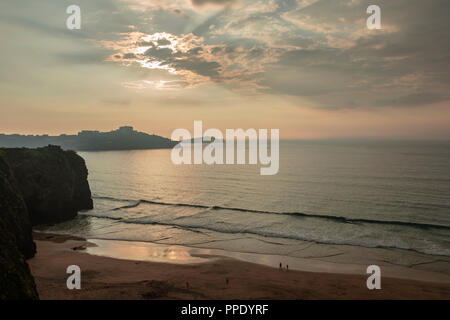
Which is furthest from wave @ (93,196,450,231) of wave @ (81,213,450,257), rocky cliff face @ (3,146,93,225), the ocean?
rocky cliff face @ (3,146,93,225)

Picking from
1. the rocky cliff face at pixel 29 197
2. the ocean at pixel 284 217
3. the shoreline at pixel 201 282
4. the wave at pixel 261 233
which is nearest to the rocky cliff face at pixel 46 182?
the rocky cliff face at pixel 29 197

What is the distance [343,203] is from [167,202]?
33330 millimetres

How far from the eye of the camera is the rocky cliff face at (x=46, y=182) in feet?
119

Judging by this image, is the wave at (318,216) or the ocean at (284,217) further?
the wave at (318,216)

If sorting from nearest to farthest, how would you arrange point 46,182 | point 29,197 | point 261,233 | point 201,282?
1. point 201,282
2. point 261,233
3. point 29,197
4. point 46,182

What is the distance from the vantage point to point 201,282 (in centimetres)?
2036

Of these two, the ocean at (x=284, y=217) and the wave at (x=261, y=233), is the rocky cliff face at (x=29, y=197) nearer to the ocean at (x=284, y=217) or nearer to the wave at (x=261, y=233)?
the ocean at (x=284, y=217)

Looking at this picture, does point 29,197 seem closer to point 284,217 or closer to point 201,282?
point 201,282

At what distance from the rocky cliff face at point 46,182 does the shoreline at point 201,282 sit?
481 inches

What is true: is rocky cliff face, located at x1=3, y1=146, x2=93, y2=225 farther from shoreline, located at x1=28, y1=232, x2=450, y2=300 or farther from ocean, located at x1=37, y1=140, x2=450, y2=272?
shoreline, located at x1=28, y1=232, x2=450, y2=300

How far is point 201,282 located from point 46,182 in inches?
1187

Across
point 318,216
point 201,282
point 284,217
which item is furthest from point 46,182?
point 318,216

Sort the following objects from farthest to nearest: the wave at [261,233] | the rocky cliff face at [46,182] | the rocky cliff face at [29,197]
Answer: the rocky cliff face at [46,182] → the wave at [261,233] → the rocky cliff face at [29,197]

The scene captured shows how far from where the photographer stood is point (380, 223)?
38219 mm
